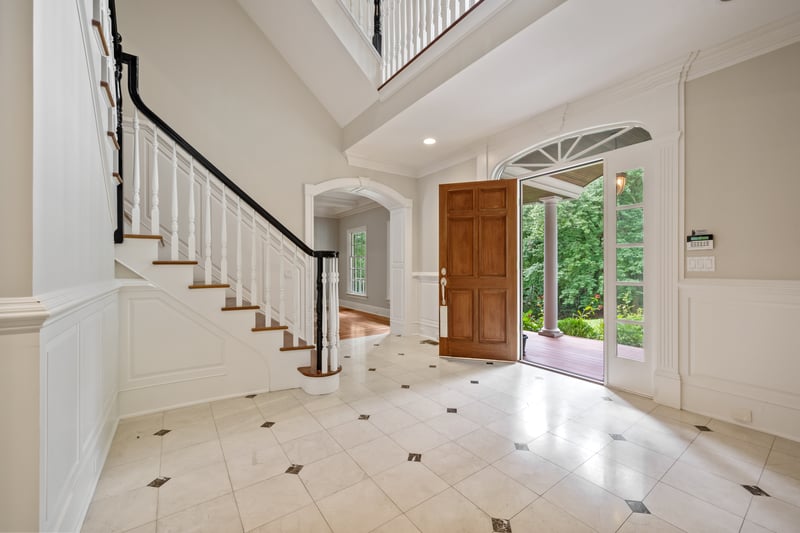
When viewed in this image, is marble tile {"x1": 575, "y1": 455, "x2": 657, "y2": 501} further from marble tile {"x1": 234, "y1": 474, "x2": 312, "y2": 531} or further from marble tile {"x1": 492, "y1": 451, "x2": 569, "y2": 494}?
marble tile {"x1": 234, "y1": 474, "x2": 312, "y2": 531}

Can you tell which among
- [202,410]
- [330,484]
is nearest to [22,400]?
[330,484]

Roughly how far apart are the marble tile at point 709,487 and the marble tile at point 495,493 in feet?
2.83

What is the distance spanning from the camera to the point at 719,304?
2604 millimetres

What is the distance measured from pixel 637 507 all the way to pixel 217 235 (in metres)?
4.50

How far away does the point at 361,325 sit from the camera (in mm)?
6891

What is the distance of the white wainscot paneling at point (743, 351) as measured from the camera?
231 cm

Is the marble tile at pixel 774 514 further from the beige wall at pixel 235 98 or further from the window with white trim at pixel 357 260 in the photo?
the window with white trim at pixel 357 260

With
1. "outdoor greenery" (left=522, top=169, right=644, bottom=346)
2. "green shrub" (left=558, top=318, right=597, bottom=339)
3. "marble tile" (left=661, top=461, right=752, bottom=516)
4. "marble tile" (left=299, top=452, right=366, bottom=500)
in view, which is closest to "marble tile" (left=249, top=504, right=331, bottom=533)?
"marble tile" (left=299, top=452, right=366, bottom=500)

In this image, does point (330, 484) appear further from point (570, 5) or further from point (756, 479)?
point (570, 5)

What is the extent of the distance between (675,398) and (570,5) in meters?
3.18

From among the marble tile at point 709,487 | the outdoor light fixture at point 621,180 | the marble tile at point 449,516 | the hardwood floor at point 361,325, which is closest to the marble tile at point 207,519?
the marble tile at point 449,516

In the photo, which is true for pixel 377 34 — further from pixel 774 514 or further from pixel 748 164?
pixel 774 514

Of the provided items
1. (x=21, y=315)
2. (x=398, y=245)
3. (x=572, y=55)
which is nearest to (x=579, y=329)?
(x=398, y=245)

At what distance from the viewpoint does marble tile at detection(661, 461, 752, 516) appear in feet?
5.50
